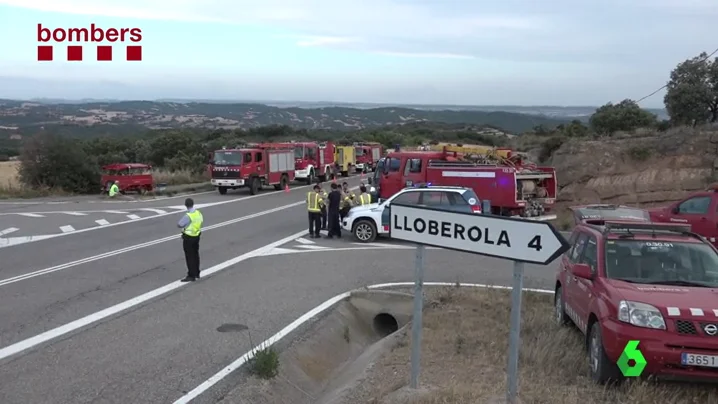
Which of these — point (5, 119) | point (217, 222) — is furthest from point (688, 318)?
point (5, 119)

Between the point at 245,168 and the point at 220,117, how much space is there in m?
127

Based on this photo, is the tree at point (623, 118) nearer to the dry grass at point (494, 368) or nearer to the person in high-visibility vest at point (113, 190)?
the person in high-visibility vest at point (113, 190)

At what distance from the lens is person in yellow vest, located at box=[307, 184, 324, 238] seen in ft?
66.2

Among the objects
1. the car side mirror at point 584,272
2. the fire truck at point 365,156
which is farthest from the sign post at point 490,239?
the fire truck at point 365,156

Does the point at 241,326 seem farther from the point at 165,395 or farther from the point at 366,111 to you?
the point at 366,111

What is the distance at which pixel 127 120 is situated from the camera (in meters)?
134

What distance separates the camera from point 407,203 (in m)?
18.7

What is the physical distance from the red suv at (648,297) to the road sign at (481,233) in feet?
5.48

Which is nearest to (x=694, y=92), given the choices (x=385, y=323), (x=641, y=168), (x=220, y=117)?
(x=641, y=168)

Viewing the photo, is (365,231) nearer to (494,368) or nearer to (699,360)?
(494,368)

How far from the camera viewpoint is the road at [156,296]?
25.5ft

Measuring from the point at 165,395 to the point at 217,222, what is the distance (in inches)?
688

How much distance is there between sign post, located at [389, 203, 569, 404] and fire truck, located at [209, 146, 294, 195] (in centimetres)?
3023

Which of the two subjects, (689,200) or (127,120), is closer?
(689,200)
